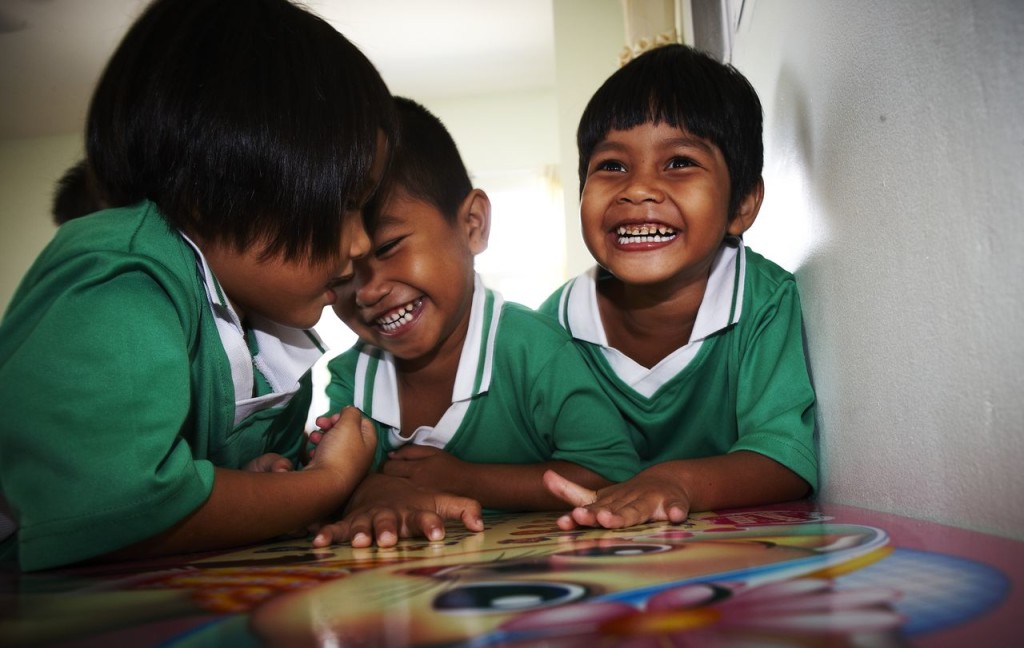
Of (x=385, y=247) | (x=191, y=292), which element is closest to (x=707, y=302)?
(x=385, y=247)

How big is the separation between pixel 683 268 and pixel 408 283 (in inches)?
15.7

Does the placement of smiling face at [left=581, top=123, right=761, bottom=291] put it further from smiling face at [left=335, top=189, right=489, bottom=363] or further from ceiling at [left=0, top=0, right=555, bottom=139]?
ceiling at [left=0, top=0, right=555, bottom=139]

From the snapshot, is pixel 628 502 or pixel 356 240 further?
pixel 356 240

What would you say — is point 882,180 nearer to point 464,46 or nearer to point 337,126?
point 337,126

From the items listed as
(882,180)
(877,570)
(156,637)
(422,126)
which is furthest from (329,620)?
(422,126)

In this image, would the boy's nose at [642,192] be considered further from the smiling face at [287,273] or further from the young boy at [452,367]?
the smiling face at [287,273]

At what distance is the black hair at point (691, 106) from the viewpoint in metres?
1.22

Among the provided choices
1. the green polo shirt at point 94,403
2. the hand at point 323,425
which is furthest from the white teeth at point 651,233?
the green polo shirt at point 94,403

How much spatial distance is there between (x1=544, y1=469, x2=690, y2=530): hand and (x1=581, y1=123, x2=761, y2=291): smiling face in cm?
35

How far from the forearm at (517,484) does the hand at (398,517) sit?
13 centimetres

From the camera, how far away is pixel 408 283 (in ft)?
4.09

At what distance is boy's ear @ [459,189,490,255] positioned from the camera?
4.53 feet

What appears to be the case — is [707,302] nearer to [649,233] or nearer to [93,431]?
[649,233]

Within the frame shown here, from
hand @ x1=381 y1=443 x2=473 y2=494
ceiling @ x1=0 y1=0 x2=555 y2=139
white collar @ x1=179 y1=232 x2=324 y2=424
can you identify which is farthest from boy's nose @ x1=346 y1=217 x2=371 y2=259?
ceiling @ x1=0 y1=0 x2=555 y2=139
